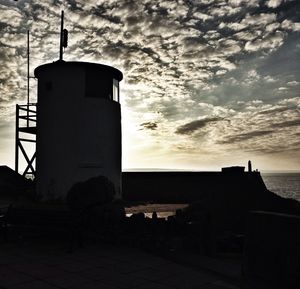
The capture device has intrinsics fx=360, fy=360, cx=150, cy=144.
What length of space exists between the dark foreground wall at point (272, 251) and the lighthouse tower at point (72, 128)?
617 centimetres

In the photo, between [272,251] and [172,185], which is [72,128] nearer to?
[272,251]

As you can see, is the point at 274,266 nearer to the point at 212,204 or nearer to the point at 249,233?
the point at 249,233

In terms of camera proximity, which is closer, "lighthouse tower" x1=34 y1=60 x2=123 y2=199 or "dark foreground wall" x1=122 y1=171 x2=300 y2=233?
"lighthouse tower" x1=34 y1=60 x2=123 y2=199

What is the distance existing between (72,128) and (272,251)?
7284 mm

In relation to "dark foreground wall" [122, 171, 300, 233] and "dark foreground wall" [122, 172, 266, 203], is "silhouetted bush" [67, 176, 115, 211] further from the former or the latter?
"dark foreground wall" [122, 172, 266, 203]

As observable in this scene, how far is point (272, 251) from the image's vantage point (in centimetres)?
614

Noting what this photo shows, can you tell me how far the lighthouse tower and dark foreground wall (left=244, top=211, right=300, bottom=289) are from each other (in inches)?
243

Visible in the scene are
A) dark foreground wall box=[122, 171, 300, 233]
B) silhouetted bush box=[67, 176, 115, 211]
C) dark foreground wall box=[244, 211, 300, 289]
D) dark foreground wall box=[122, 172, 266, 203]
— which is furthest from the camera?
dark foreground wall box=[122, 172, 266, 203]

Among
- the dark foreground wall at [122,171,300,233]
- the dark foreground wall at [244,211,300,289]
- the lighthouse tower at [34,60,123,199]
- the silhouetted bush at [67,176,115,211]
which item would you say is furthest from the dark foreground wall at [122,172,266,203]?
the dark foreground wall at [244,211,300,289]

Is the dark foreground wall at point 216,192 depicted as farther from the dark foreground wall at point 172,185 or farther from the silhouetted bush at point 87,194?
the silhouetted bush at point 87,194

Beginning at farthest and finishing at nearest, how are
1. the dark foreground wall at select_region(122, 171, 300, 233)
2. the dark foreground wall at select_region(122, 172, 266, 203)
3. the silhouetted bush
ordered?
the dark foreground wall at select_region(122, 172, 266, 203)
the dark foreground wall at select_region(122, 171, 300, 233)
the silhouetted bush

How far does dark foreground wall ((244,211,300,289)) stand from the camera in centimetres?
574

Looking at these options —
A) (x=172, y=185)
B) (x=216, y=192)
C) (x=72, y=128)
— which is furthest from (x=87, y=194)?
(x=172, y=185)

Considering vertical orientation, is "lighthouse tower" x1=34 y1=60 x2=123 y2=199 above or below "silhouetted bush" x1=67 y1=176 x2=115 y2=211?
above
